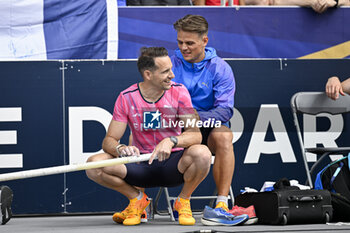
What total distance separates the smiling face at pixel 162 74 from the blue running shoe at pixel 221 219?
0.96m

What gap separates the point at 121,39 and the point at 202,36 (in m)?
1.46

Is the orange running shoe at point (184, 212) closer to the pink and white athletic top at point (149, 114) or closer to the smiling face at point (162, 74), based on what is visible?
the pink and white athletic top at point (149, 114)

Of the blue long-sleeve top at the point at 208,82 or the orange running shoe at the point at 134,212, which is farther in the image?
the blue long-sleeve top at the point at 208,82

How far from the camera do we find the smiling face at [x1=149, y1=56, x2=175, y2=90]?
14.8 ft

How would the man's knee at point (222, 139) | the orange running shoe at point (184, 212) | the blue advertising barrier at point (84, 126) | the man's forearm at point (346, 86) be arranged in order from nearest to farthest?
1. the orange running shoe at point (184, 212)
2. the man's knee at point (222, 139)
3. the man's forearm at point (346, 86)
4. the blue advertising barrier at point (84, 126)

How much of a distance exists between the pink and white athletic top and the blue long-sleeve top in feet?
1.00

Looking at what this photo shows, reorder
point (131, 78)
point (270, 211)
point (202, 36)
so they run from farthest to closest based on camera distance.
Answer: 1. point (131, 78)
2. point (202, 36)
3. point (270, 211)

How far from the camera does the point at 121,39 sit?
6094 mm

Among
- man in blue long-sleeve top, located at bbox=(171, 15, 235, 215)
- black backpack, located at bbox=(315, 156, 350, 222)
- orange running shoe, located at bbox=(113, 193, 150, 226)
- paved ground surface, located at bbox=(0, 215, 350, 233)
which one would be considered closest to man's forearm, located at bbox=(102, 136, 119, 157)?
orange running shoe, located at bbox=(113, 193, 150, 226)

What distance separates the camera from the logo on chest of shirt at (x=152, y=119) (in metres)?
4.54

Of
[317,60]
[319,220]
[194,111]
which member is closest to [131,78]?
[194,111]

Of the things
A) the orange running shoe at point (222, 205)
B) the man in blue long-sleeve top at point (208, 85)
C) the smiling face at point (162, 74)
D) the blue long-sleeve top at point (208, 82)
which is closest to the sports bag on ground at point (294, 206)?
the orange running shoe at point (222, 205)

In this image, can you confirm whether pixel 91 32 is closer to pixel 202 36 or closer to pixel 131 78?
pixel 131 78

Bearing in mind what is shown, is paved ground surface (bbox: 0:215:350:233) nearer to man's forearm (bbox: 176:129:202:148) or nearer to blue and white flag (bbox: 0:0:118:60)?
man's forearm (bbox: 176:129:202:148)
